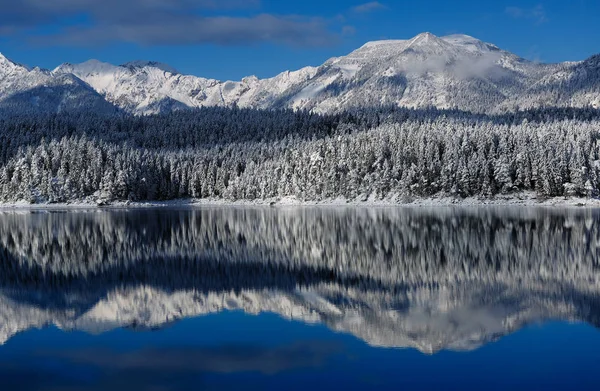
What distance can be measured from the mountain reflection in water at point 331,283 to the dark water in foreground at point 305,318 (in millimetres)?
118

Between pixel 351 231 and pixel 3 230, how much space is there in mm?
39417

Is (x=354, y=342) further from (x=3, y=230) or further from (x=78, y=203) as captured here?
(x=78, y=203)

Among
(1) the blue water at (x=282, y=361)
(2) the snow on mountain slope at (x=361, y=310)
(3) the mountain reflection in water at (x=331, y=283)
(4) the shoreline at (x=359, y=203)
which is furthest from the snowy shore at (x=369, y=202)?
(1) the blue water at (x=282, y=361)

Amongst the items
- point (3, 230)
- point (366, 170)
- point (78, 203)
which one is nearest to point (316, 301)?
point (3, 230)

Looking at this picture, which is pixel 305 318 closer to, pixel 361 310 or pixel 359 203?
pixel 361 310

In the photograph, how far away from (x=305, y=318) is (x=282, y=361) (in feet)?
17.8

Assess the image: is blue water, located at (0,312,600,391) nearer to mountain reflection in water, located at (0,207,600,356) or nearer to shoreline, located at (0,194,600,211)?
mountain reflection in water, located at (0,207,600,356)

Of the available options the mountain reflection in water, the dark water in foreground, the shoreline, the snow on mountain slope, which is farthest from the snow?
the snow on mountain slope

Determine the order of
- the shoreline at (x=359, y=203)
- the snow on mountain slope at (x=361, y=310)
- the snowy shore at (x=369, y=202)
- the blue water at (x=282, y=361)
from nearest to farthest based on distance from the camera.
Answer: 1. the blue water at (x=282, y=361)
2. the snow on mountain slope at (x=361, y=310)
3. the shoreline at (x=359, y=203)
4. the snowy shore at (x=369, y=202)

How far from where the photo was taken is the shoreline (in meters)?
137

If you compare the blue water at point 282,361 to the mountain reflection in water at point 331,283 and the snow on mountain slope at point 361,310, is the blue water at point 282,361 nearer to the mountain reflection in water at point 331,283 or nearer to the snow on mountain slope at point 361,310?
the mountain reflection in water at point 331,283

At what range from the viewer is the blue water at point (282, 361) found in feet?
56.9

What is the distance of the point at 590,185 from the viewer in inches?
5335

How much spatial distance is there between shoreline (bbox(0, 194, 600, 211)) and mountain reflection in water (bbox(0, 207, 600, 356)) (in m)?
83.5
